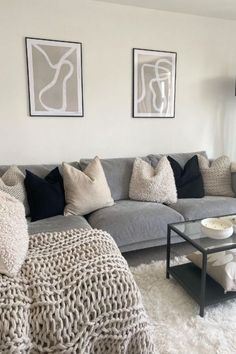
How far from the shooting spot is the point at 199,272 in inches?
78.7

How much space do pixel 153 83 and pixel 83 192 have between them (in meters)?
1.56

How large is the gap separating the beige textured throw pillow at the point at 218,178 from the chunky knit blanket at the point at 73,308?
5.82 ft

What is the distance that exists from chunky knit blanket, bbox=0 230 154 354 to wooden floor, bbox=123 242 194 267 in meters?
1.00

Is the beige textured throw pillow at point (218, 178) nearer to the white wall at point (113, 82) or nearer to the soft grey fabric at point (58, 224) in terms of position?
the white wall at point (113, 82)

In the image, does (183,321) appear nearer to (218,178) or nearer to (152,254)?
(152,254)

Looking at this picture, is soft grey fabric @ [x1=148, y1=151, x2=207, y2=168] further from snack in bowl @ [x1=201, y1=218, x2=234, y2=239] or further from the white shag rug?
the white shag rug

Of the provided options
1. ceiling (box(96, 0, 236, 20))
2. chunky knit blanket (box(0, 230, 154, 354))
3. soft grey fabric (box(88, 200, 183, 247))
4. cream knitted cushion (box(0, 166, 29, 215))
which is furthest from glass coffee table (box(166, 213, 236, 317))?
ceiling (box(96, 0, 236, 20))

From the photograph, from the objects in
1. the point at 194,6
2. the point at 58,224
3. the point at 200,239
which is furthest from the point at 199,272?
the point at 194,6

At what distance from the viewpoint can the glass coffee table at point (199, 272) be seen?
5.45 feet

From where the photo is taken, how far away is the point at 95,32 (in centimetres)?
283

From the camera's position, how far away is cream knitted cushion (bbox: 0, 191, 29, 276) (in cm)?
127

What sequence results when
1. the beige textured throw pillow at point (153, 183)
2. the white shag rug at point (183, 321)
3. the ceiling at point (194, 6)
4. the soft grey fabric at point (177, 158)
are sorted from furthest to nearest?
the soft grey fabric at point (177, 158)
the ceiling at point (194, 6)
the beige textured throw pillow at point (153, 183)
the white shag rug at point (183, 321)

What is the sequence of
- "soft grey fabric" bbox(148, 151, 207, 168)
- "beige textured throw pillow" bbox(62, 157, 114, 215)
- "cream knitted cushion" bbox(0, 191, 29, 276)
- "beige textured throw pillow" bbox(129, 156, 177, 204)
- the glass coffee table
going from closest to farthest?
"cream knitted cushion" bbox(0, 191, 29, 276) < the glass coffee table < "beige textured throw pillow" bbox(62, 157, 114, 215) < "beige textured throw pillow" bbox(129, 156, 177, 204) < "soft grey fabric" bbox(148, 151, 207, 168)

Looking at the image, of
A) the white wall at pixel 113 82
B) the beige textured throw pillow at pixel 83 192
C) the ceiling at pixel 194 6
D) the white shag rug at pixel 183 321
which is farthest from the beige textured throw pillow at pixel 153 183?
the ceiling at pixel 194 6
